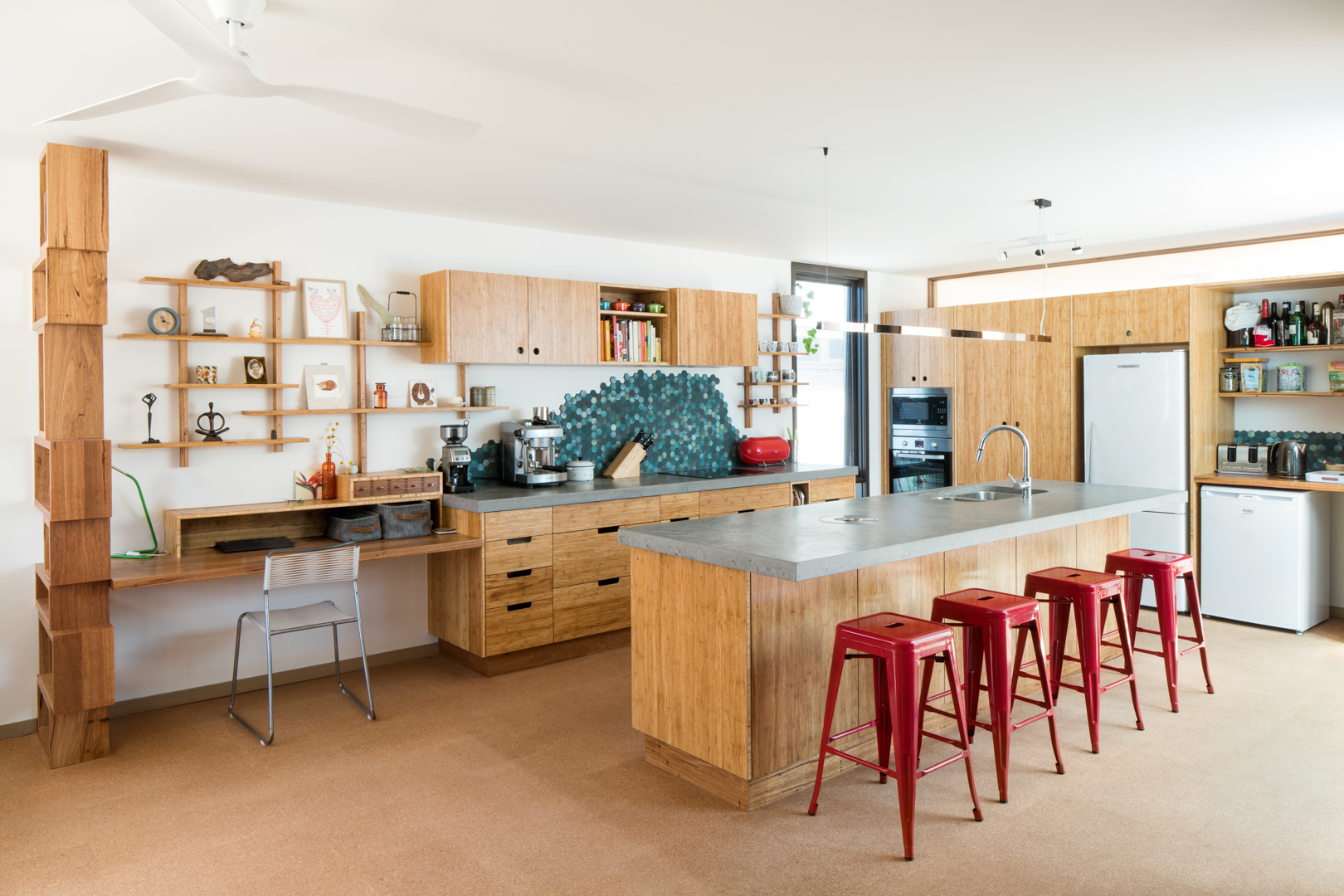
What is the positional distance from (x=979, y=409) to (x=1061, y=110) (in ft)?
12.6

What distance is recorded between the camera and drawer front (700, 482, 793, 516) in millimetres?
5426

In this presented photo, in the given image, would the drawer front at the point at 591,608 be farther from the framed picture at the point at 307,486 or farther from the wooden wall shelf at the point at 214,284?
the wooden wall shelf at the point at 214,284

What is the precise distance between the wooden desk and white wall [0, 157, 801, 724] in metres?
0.32

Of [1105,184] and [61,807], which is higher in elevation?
[1105,184]

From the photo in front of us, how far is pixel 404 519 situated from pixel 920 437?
173 inches

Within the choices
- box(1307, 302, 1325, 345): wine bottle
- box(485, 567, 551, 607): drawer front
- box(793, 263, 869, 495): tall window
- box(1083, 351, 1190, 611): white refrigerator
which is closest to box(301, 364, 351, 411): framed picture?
box(485, 567, 551, 607): drawer front

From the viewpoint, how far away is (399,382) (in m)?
4.90

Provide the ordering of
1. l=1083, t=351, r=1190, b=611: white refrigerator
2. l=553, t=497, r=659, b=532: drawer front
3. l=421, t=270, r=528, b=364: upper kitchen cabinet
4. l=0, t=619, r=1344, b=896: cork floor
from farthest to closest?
l=1083, t=351, r=1190, b=611: white refrigerator → l=553, t=497, r=659, b=532: drawer front → l=421, t=270, r=528, b=364: upper kitchen cabinet → l=0, t=619, r=1344, b=896: cork floor

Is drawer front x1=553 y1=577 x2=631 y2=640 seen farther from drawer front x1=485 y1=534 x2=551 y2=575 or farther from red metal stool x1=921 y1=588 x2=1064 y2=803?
red metal stool x1=921 y1=588 x2=1064 y2=803

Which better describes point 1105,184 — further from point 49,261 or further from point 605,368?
point 49,261

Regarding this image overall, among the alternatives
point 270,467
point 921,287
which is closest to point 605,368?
point 270,467

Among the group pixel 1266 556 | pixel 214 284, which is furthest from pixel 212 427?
pixel 1266 556

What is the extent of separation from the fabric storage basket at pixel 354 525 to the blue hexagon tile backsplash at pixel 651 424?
2.63ft

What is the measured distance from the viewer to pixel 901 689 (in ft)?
8.79
